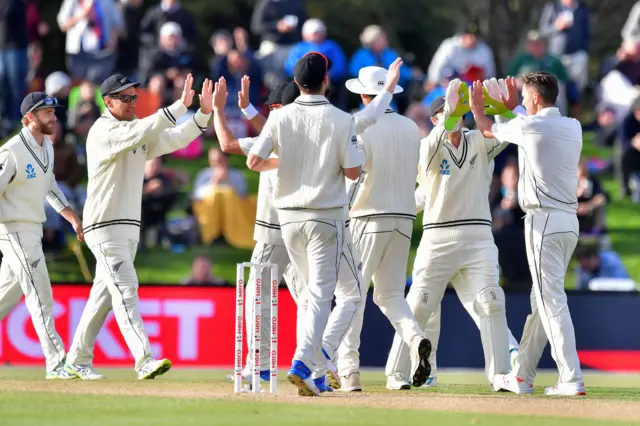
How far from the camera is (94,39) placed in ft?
60.1

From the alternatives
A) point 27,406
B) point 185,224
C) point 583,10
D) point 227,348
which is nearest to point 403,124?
point 27,406

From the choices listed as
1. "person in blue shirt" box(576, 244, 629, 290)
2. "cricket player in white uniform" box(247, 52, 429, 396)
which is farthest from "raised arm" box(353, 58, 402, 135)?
"person in blue shirt" box(576, 244, 629, 290)

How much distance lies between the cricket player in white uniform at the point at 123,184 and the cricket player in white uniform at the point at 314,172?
4.29 ft

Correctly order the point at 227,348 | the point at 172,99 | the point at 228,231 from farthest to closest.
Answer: the point at 172,99 → the point at 228,231 → the point at 227,348

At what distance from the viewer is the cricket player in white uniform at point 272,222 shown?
380 inches

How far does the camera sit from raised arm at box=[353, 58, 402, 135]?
959 centimetres

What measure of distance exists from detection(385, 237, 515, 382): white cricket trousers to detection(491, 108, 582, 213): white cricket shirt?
0.67 m

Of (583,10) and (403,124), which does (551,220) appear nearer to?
(403,124)

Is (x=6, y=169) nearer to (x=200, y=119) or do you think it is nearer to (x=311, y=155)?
(x=200, y=119)

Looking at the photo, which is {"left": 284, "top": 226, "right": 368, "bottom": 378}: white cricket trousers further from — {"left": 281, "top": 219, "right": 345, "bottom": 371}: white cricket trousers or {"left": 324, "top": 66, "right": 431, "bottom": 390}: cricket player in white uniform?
{"left": 324, "top": 66, "right": 431, "bottom": 390}: cricket player in white uniform

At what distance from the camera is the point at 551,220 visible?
400 inches

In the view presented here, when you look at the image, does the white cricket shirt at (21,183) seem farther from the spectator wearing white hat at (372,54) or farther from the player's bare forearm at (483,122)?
the spectator wearing white hat at (372,54)

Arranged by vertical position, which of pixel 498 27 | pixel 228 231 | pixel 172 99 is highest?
pixel 498 27

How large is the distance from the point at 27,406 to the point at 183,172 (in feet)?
28.8
